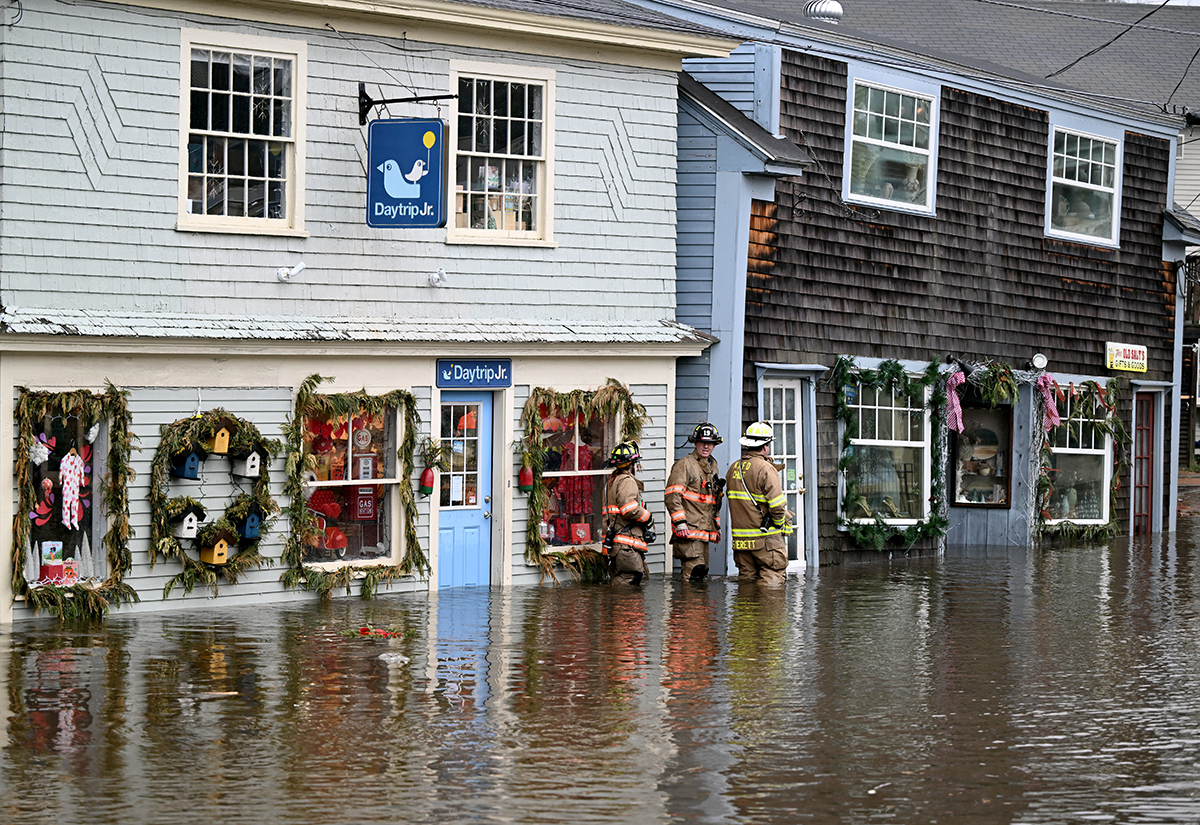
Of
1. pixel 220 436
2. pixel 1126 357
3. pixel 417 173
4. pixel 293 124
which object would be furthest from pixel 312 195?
pixel 1126 357

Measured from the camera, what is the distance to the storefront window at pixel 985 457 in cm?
2269

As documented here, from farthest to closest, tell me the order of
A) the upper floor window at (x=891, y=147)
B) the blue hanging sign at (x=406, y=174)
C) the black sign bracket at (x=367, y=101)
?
1. the upper floor window at (x=891, y=147)
2. the black sign bracket at (x=367, y=101)
3. the blue hanging sign at (x=406, y=174)

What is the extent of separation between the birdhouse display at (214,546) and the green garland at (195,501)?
2.8 inches

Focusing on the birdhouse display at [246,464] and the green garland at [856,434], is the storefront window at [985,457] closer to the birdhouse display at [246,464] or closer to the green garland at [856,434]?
the green garland at [856,434]

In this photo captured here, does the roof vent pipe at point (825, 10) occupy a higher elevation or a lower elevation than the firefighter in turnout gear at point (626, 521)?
higher

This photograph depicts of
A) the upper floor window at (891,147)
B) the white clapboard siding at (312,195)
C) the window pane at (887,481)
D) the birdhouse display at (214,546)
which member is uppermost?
the upper floor window at (891,147)

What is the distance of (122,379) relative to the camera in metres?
14.4

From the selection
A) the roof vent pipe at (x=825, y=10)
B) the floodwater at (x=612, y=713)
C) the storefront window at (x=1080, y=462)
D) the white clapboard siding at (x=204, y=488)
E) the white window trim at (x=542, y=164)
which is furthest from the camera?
the roof vent pipe at (x=825, y=10)

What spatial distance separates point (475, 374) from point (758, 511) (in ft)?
10.6

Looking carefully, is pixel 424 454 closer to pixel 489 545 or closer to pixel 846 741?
pixel 489 545

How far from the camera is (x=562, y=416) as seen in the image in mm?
17766

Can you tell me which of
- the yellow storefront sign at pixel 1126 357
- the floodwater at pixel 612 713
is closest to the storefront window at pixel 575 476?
the floodwater at pixel 612 713

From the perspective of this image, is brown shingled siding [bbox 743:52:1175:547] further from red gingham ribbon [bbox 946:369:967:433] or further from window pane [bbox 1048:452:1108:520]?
window pane [bbox 1048:452:1108:520]

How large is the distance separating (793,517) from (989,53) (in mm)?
19571
